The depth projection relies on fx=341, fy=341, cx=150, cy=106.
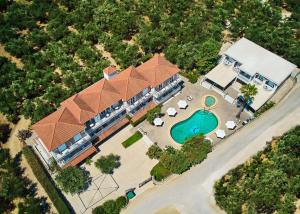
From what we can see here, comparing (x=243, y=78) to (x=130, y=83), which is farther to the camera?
(x=243, y=78)

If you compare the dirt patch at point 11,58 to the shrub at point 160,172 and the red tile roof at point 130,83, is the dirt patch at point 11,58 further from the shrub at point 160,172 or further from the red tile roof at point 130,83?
the shrub at point 160,172

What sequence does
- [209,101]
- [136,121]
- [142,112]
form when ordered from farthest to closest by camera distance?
[209,101] < [142,112] < [136,121]

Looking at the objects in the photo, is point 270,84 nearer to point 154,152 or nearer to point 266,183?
point 266,183

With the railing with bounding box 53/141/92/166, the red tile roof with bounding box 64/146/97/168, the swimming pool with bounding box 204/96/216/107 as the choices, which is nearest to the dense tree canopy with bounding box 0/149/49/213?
the railing with bounding box 53/141/92/166

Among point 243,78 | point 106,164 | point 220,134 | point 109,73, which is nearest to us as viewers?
point 106,164

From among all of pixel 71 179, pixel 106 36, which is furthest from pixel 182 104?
pixel 71 179

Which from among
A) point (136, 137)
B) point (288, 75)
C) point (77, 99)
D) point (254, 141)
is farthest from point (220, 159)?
point (77, 99)

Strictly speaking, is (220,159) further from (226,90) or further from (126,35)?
(126,35)
